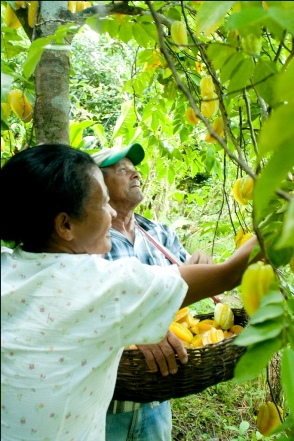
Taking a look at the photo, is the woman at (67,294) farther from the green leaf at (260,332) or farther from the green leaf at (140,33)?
the green leaf at (140,33)

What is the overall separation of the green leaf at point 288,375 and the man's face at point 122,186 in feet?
3.94

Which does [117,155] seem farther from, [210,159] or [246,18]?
[246,18]

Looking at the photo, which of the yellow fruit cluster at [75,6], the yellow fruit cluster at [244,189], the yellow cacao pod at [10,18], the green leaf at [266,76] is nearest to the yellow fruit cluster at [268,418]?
the yellow fruit cluster at [244,189]

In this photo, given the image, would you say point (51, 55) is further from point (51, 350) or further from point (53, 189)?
point (51, 350)

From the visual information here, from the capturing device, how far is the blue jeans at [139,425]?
5.08 ft

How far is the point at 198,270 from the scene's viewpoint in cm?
99

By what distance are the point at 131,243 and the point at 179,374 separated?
0.66 m

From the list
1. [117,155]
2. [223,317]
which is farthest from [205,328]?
[117,155]

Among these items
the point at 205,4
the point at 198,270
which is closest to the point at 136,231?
the point at 198,270

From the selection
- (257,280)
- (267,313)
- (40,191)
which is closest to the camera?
(267,313)

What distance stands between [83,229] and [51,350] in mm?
259

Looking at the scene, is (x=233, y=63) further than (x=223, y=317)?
No

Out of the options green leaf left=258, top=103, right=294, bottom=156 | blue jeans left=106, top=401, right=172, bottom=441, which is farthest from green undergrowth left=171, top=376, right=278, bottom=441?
green leaf left=258, top=103, right=294, bottom=156

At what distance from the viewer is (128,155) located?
5.88 ft
